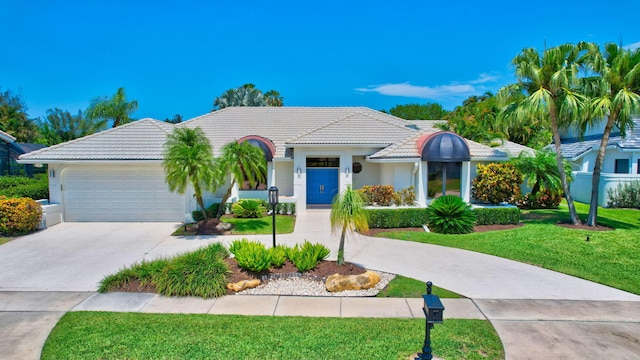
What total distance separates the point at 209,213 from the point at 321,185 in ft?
Answer: 21.9

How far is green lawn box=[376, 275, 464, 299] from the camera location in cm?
830

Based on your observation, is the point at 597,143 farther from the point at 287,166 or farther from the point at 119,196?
the point at 119,196

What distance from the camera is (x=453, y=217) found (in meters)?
14.8

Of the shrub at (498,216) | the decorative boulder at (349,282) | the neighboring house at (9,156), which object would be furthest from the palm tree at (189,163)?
the neighboring house at (9,156)

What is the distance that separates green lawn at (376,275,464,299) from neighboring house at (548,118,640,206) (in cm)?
1708

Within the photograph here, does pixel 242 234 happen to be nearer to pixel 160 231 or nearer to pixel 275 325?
pixel 160 231

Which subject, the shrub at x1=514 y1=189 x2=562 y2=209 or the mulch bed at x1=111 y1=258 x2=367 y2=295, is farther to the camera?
the shrub at x1=514 y1=189 x2=562 y2=209

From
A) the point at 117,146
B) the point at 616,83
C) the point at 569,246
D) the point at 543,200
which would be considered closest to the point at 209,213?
the point at 117,146

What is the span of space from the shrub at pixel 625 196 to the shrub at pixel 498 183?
6088 millimetres

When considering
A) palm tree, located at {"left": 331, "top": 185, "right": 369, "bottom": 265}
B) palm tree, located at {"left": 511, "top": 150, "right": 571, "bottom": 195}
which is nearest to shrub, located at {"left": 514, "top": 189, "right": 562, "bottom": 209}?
palm tree, located at {"left": 511, "top": 150, "right": 571, "bottom": 195}

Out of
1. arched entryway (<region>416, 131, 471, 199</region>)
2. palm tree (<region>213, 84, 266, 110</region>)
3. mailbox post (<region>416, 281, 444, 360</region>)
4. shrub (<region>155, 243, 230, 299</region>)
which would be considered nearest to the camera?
mailbox post (<region>416, 281, 444, 360</region>)

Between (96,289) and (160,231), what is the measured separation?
6734 millimetres

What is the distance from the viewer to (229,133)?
2366 cm

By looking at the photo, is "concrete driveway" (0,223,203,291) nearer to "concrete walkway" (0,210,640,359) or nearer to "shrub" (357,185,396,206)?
"concrete walkway" (0,210,640,359)
